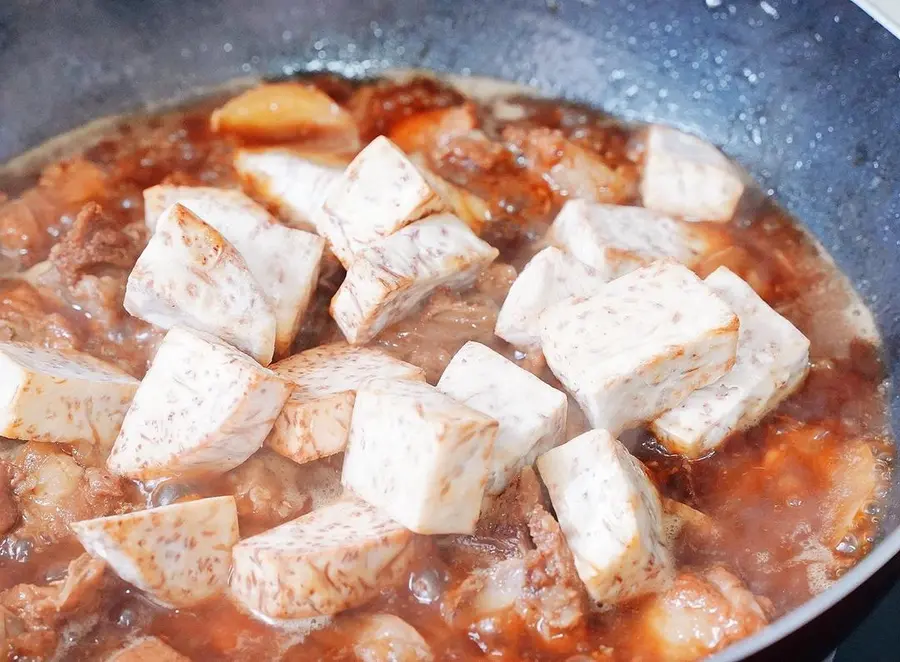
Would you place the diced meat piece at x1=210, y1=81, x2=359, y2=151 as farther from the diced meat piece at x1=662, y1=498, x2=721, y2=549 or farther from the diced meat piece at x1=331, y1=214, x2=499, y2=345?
the diced meat piece at x1=662, y1=498, x2=721, y2=549

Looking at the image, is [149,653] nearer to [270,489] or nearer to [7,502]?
[270,489]

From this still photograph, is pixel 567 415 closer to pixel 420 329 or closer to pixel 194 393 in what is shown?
pixel 420 329

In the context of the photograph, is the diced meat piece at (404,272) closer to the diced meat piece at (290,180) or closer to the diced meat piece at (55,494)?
the diced meat piece at (290,180)

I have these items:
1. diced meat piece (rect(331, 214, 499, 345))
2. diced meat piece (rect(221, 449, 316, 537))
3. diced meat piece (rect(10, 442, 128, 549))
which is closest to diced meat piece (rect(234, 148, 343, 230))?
diced meat piece (rect(331, 214, 499, 345))

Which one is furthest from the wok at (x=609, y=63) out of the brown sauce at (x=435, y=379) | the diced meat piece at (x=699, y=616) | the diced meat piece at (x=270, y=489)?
the diced meat piece at (x=270, y=489)

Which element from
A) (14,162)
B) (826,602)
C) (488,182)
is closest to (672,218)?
(488,182)

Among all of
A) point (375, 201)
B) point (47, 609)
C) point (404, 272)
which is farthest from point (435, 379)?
point (47, 609)
